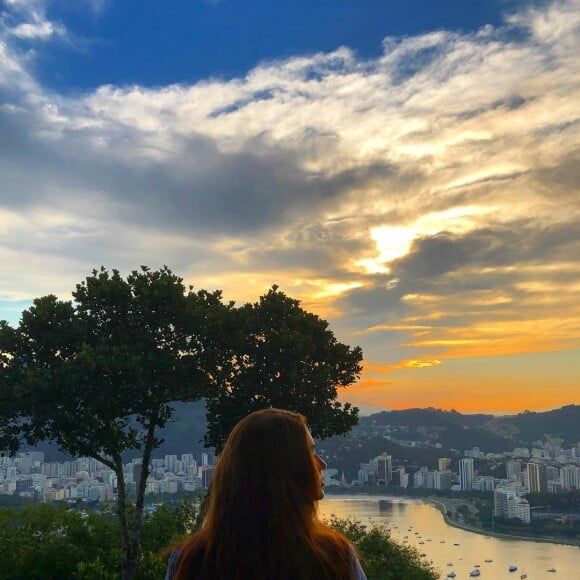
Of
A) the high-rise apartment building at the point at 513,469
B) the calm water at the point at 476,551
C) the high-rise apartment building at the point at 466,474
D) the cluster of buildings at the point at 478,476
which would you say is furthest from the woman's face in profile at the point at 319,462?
the high-rise apartment building at the point at 513,469

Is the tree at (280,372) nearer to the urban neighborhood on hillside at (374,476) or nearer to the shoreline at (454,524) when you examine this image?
the urban neighborhood on hillside at (374,476)

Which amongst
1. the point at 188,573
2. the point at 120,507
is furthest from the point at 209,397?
the point at 188,573

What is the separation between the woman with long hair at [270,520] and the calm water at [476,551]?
2464cm

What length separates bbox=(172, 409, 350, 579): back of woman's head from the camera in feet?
4.50

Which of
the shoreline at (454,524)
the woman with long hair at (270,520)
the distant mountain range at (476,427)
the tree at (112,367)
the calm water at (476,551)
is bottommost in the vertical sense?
the calm water at (476,551)

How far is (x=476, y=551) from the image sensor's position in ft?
120

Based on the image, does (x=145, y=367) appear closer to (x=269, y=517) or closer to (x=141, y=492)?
(x=141, y=492)

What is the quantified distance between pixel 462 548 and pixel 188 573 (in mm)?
39574

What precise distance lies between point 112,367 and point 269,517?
811 cm

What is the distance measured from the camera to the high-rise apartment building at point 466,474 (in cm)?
6397

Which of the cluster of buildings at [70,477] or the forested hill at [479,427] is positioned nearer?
the cluster of buildings at [70,477]

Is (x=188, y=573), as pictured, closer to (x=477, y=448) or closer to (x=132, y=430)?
(x=132, y=430)

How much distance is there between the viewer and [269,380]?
10.7m

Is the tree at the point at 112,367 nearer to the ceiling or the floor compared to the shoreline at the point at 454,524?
nearer to the ceiling
